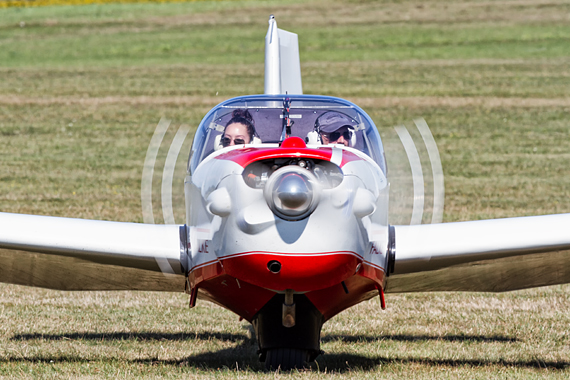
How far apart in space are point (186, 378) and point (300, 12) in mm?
46148

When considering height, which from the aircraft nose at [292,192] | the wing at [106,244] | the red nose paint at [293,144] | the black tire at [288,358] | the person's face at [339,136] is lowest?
the black tire at [288,358]

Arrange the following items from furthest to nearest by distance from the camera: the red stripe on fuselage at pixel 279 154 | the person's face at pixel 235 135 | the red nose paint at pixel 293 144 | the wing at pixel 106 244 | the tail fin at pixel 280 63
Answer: the tail fin at pixel 280 63
the wing at pixel 106 244
the person's face at pixel 235 135
the red nose paint at pixel 293 144
the red stripe on fuselage at pixel 279 154

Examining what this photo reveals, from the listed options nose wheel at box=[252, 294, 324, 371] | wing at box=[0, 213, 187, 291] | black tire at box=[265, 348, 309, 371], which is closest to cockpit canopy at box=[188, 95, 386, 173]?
wing at box=[0, 213, 187, 291]

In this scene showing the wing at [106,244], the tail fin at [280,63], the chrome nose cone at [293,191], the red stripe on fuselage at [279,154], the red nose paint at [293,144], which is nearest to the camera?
the chrome nose cone at [293,191]

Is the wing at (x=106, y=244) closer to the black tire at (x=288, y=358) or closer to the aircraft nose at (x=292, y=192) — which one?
the black tire at (x=288, y=358)

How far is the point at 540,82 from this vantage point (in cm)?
3148

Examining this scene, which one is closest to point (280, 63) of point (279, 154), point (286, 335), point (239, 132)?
point (239, 132)

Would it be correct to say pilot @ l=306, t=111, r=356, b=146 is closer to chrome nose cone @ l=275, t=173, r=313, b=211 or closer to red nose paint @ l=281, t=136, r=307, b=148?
red nose paint @ l=281, t=136, r=307, b=148

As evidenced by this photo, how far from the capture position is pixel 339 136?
243 inches

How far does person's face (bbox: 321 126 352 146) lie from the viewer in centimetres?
614

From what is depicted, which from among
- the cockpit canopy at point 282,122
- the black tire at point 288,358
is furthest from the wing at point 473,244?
the black tire at point 288,358

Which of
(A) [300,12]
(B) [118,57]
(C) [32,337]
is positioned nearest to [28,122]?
(B) [118,57]

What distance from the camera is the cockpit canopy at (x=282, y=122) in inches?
241

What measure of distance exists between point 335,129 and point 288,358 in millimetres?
1724
